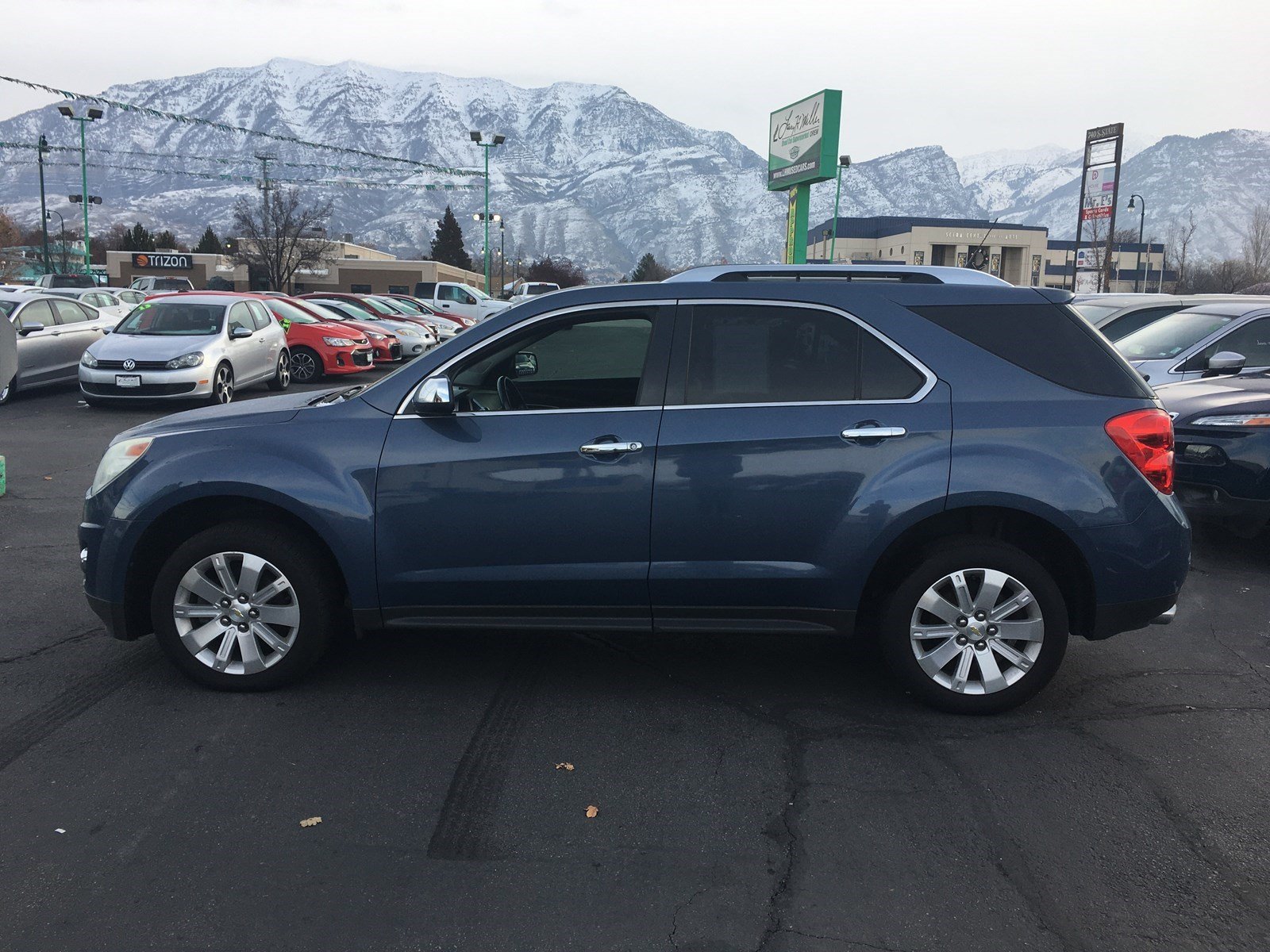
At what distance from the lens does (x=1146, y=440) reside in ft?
13.9

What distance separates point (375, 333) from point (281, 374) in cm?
489

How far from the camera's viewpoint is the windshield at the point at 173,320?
1547 centimetres

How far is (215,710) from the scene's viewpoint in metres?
4.41

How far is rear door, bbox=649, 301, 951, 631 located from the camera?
419 centimetres

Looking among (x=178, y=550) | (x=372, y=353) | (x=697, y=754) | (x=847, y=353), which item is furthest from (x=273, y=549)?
(x=372, y=353)

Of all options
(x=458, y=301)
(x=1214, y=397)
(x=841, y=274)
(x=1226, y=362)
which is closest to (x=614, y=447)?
(x=841, y=274)

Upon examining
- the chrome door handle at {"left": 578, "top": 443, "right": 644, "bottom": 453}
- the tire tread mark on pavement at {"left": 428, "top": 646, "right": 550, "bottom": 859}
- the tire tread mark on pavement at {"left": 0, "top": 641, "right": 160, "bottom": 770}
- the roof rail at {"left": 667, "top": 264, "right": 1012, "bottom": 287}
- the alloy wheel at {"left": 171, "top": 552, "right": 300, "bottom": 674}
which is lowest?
the tire tread mark on pavement at {"left": 0, "top": 641, "right": 160, "bottom": 770}

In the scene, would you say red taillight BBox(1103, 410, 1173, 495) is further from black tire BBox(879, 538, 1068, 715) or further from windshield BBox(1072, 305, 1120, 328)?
windshield BBox(1072, 305, 1120, 328)

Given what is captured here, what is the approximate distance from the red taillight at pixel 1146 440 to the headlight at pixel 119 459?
13.7 ft

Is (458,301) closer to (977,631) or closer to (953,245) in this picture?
(977,631)

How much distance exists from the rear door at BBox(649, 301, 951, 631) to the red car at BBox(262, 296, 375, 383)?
628 inches

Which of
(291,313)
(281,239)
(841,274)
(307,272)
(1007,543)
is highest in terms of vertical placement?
(281,239)

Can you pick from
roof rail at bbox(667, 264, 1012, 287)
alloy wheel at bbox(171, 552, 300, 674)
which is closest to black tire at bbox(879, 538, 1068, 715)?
roof rail at bbox(667, 264, 1012, 287)

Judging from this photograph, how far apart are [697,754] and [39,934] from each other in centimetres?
224
